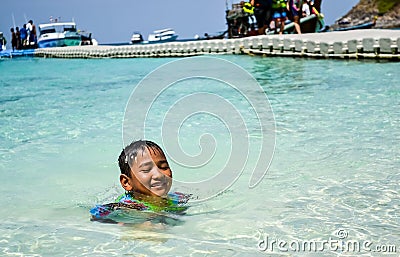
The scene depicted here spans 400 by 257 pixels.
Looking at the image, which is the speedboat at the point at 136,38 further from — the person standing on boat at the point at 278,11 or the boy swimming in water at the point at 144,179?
the boy swimming in water at the point at 144,179

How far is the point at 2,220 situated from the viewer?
340 centimetres

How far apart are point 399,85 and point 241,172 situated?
4.61 meters

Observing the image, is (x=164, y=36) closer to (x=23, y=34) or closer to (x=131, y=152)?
(x=23, y=34)

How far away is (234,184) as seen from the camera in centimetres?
400

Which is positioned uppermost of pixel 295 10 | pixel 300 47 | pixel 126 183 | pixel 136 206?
pixel 295 10

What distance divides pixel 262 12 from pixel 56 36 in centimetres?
2101

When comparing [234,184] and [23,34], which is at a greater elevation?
[23,34]

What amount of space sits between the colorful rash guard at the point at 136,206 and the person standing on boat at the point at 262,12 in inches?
657

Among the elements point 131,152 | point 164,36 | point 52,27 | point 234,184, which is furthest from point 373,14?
point 131,152

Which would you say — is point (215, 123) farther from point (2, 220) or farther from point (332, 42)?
point (332, 42)

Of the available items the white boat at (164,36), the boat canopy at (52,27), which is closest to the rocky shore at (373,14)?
the white boat at (164,36)

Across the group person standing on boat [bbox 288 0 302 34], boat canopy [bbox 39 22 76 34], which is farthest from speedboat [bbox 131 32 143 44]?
person standing on boat [bbox 288 0 302 34]

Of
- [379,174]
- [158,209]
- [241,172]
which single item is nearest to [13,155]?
[241,172]

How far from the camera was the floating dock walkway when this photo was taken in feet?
38.0
